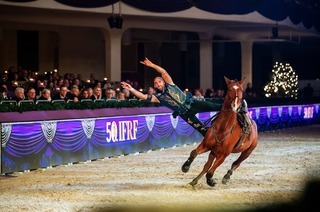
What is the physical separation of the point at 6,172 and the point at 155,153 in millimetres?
6134

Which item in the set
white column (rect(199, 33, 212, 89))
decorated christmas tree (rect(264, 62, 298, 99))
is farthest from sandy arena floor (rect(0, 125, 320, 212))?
white column (rect(199, 33, 212, 89))

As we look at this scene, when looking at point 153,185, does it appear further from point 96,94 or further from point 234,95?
point 96,94

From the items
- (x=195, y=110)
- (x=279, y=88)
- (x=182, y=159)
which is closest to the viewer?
(x=195, y=110)

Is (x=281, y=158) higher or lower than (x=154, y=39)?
lower

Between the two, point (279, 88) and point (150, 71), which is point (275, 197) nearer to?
point (279, 88)

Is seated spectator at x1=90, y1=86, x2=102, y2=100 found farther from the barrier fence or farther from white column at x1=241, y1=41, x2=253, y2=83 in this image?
white column at x1=241, y1=41, x2=253, y2=83

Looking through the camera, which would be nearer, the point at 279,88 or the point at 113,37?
the point at 113,37

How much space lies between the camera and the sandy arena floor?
34.7ft

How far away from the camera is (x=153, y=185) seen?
12891mm

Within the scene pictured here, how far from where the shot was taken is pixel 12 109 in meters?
15.1

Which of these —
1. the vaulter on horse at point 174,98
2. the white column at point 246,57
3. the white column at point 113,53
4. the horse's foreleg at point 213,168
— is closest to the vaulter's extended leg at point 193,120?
the vaulter on horse at point 174,98

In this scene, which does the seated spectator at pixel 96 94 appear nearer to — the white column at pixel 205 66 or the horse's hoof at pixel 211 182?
the horse's hoof at pixel 211 182

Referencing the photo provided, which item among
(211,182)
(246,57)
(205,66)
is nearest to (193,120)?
(211,182)

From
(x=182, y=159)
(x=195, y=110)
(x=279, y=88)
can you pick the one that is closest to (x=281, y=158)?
(x=182, y=159)
